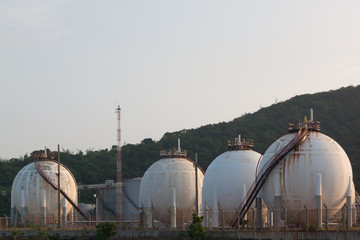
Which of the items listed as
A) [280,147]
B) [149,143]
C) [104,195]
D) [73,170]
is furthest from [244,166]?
[149,143]

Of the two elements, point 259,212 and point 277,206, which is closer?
point 277,206

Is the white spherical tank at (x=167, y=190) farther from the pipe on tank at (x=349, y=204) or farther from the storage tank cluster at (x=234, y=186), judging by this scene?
the pipe on tank at (x=349, y=204)

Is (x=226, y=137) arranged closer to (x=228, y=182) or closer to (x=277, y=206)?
(x=228, y=182)

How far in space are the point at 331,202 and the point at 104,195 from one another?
143ft

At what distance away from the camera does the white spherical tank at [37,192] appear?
7200 centimetres

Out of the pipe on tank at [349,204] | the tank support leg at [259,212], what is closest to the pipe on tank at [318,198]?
the pipe on tank at [349,204]

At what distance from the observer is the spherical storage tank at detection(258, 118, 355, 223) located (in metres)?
46.3

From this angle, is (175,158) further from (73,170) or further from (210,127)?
(210,127)

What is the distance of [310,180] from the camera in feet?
152

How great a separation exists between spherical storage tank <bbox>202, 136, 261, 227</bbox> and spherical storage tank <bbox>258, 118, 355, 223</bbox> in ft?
24.8

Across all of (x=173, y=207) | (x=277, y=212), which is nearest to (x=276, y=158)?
(x=277, y=212)

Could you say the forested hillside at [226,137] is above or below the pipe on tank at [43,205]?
above

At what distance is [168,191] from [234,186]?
344 inches

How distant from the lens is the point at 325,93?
151875mm
